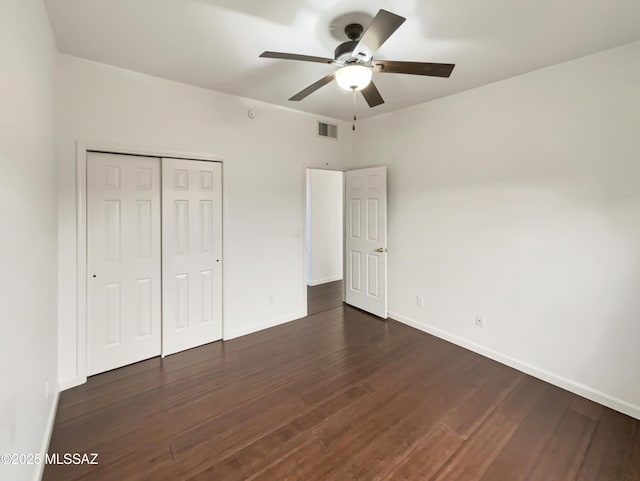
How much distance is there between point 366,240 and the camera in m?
4.32

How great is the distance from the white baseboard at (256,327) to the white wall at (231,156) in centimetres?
1

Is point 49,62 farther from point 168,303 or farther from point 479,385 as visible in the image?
point 479,385

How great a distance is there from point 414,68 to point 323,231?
4.50m

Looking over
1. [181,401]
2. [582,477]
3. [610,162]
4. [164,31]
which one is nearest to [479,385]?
[582,477]

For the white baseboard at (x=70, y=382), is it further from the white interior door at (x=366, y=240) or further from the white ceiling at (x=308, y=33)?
the white interior door at (x=366, y=240)

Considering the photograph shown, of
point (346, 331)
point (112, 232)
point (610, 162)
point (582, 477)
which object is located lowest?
Result: point (582, 477)

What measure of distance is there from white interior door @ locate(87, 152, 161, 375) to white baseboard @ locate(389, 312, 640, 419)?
10.1 feet

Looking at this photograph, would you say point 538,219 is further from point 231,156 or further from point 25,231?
point 25,231

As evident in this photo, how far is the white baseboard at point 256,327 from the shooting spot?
140 inches

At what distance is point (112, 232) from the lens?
2.80 m

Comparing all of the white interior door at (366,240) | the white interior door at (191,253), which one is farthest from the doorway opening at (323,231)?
the white interior door at (191,253)

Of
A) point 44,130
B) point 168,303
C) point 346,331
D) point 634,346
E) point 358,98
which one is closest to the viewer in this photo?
point 44,130

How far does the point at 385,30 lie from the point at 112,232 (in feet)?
9.03

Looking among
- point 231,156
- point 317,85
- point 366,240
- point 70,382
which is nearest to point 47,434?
point 70,382
